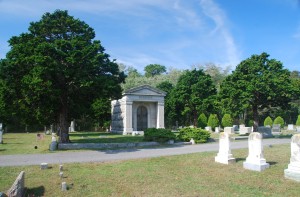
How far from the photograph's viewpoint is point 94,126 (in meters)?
46.9

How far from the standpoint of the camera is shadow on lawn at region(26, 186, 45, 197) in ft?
25.7

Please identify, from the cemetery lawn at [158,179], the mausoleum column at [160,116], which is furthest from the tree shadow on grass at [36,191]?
the mausoleum column at [160,116]

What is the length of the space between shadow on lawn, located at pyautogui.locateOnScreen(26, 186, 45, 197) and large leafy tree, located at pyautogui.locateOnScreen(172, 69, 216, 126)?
30.2 m

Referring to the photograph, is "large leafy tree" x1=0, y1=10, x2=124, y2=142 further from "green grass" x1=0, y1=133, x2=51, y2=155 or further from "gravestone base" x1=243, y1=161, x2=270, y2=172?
"gravestone base" x1=243, y1=161, x2=270, y2=172

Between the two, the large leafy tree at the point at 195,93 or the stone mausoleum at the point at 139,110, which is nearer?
the stone mausoleum at the point at 139,110

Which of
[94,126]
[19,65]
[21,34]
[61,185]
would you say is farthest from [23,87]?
[94,126]

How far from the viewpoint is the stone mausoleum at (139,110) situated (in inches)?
1358

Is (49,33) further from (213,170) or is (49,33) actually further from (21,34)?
(213,170)

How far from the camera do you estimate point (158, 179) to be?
927 centimetres

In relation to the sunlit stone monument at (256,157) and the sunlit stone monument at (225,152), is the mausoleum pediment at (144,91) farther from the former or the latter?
the sunlit stone monument at (256,157)

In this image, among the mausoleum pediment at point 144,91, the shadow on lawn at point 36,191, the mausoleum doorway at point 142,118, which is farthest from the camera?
the mausoleum doorway at point 142,118

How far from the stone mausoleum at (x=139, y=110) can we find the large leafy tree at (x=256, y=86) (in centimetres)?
1262

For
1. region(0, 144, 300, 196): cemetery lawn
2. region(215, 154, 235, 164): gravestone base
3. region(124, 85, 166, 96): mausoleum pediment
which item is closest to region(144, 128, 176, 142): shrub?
region(0, 144, 300, 196): cemetery lawn

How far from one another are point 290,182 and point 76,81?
41.9 ft
